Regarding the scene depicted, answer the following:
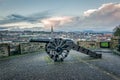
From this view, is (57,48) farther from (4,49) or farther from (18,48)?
(18,48)

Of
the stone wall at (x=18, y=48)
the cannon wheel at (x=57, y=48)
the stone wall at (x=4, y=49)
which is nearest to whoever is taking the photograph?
the cannon wheel at (x=57, y=48)

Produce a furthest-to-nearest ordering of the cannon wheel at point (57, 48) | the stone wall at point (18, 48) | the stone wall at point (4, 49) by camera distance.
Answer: the stone wall at point (18, 48)
the stone wall at point (4, 49)
the cannon wheel at point (57, 48)

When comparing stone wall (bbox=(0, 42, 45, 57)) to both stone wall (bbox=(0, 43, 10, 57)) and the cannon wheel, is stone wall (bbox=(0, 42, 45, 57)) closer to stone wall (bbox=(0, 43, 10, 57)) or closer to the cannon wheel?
stone wall (bbox=(0, 43, 10, 57))

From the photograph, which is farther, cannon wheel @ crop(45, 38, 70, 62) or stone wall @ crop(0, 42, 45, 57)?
stone wall @ crop(0, 42, 45, 57)

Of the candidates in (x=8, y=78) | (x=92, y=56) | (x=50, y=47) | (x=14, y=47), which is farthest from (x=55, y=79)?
(x=14, y=47)

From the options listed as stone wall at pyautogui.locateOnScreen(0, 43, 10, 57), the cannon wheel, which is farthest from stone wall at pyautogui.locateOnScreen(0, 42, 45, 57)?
the cannon wheel

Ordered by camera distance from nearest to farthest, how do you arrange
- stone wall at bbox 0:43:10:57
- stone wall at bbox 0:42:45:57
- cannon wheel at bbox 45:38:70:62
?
cannon wheel at bbox 45:38:70:62
stone wall at bbox 0:43:10:57
stone wall at bbox 0:42:45:57

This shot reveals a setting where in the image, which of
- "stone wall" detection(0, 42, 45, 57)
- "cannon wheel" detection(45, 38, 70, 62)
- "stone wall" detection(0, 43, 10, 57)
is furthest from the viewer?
"stone wall" detection(0, 42, 45, 57)

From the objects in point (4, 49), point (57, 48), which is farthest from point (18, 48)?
point (57, 48)

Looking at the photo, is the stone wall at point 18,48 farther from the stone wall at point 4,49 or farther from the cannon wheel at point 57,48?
the cannon wheel at point 57,48

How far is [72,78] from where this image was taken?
1073cm

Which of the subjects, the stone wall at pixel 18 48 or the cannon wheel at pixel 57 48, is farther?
the stone wall at pixel 18 48

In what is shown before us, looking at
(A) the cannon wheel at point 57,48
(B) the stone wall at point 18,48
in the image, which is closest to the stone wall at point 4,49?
(B) the stone wall at point 18,48

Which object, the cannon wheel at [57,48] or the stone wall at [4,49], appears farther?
the stone wall at [4,49]
